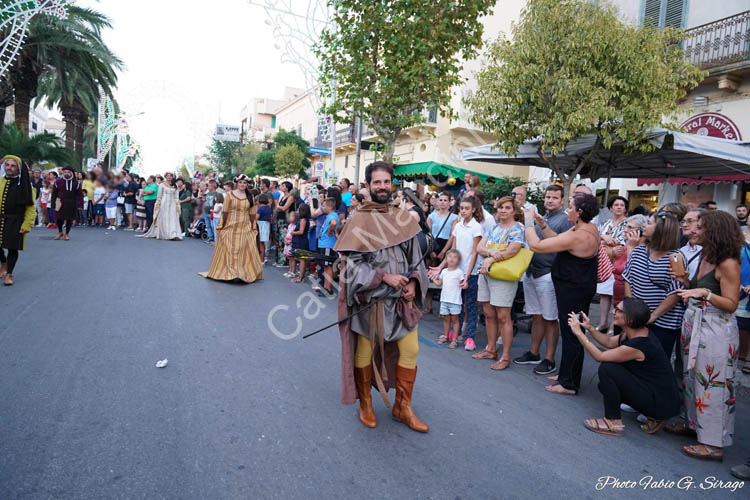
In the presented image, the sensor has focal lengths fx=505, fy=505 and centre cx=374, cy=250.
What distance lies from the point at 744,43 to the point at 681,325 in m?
12.8

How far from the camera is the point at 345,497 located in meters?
2.75

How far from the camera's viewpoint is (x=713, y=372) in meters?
3.55

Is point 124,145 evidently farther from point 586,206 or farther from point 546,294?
point 586,206

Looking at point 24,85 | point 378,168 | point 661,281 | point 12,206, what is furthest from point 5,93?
point 661,281

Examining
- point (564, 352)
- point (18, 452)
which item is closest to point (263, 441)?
point (18, 452)

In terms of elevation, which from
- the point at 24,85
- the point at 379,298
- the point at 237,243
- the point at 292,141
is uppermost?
the point at 292,141

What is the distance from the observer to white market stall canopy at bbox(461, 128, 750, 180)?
762 cm

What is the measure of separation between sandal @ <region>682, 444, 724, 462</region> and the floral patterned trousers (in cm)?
5

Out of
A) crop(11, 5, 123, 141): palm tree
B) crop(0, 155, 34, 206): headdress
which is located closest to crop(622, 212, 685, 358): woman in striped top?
crop(0, 155, 34, 206): headdress

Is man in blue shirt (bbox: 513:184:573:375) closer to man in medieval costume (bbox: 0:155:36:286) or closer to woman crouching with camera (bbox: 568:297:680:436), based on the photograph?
woman crouching with camera (bbox: 568:297:680:436)

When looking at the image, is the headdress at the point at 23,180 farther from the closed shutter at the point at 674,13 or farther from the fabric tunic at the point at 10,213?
the closed shutter at the point at 674,13

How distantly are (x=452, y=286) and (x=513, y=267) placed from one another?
1.03 meters

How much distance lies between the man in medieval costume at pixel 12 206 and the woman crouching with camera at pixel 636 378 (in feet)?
26.6

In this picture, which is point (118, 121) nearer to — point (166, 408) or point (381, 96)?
point (166, 408)
